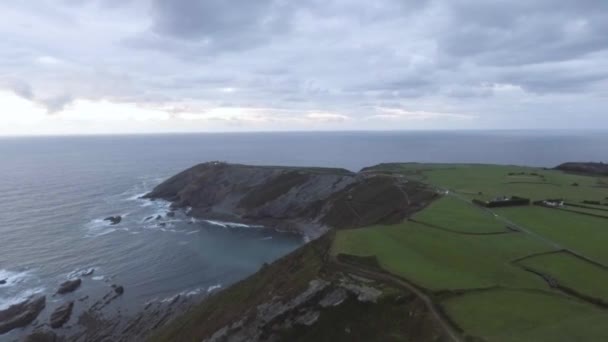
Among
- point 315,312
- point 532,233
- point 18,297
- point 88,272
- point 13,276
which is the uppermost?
point 532,233

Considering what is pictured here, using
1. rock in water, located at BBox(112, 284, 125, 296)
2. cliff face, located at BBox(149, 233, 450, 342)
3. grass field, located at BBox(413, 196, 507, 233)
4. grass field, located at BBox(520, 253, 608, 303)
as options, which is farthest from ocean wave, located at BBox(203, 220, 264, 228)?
grass field, located at BBox(520, 253, 608, 303)

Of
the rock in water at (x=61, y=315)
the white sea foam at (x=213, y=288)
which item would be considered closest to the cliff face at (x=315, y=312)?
the white sea foam at (x=213, y=288)

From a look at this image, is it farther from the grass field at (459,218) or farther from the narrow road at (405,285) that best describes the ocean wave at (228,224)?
the narrow road at (405,285)

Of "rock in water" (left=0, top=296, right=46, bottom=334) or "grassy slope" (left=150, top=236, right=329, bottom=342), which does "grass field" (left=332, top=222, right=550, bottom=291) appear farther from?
"rock in water" (left=0, top=296, right=46, bottom=334)

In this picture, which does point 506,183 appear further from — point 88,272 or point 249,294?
point 88,272

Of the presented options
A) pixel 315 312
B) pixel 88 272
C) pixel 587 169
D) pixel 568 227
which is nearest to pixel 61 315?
pixel 88 272

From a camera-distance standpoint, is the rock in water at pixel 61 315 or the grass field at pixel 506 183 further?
the grass field at pixel 506 183
